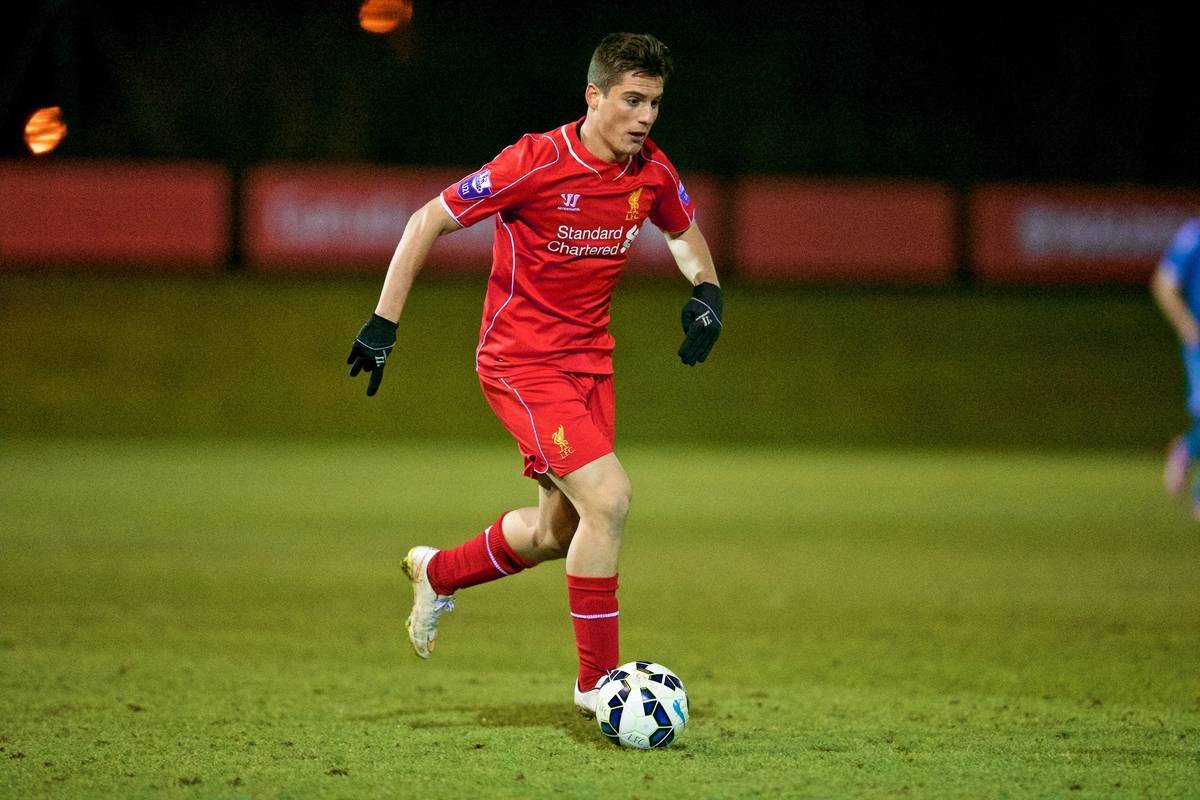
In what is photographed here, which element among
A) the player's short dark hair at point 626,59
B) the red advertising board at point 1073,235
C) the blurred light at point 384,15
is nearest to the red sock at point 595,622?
the player's short dark hair at point 626,59

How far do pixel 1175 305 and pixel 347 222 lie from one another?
968cm

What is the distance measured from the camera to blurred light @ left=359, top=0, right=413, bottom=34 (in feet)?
61.3

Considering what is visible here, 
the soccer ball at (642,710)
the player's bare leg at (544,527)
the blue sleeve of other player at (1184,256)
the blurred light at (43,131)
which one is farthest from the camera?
the blurred light at (43,131)

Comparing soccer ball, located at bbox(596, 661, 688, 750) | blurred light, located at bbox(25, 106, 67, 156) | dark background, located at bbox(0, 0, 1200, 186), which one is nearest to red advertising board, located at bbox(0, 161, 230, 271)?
Result: blurred light, located at bbox(25, 106, 67, 156)

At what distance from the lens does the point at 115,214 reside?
15859mm

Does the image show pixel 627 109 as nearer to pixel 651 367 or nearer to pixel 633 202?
pixel 633 202

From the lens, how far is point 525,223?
4570 millimetres

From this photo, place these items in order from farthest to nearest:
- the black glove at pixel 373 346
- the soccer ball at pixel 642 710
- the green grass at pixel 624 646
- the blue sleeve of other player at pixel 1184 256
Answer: the blue sleeve of other player at pixel 1184 256 → the black glove at pixel 373 346 → the soccer ball at pixel 642 710 → the green grass at pixel 624 646

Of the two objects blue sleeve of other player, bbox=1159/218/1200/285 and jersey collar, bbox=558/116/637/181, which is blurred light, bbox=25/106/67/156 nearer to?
blue sleeve of other player, bbox=1159/218/1200/285

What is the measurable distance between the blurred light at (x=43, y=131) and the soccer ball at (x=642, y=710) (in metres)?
13.1

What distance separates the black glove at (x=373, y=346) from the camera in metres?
4.30

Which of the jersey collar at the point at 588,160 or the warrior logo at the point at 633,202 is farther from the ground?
the jersey collar at the point at 588,160

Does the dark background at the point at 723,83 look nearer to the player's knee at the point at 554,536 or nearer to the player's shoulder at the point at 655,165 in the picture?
the player's shoulder at the point at 655,165

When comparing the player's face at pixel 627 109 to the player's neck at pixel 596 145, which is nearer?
the player's face at pixel 627 109
